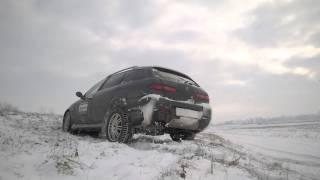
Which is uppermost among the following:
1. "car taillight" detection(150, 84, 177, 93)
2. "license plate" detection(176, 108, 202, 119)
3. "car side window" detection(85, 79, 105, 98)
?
"car side window" detection(85, 79, 105, 98)

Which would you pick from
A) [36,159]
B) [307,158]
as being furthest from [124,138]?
[307,158]

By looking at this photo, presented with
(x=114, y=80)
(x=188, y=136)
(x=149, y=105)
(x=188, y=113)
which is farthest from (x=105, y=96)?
(x=188, y=136)

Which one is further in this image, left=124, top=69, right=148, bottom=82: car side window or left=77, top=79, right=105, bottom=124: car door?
left=77, top=79, right=105, bottom=124: car door

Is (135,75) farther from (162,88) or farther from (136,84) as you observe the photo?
(162,88)

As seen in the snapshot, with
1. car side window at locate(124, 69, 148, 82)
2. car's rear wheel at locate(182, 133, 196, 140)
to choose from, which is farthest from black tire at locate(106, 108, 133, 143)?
car's rear wheel at locate(182, 133, 196, 140)

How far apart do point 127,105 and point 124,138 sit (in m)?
0.64

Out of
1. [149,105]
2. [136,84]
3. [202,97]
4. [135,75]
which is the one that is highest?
[135,75]

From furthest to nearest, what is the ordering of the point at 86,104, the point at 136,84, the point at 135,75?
the point at 86,104 → the point at 135,75 → the point at 136,84

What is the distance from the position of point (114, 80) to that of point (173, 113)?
2.05 m

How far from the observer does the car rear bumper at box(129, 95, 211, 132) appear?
18.1 ft

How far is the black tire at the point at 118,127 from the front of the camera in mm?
5845

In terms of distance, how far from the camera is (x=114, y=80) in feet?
23.4

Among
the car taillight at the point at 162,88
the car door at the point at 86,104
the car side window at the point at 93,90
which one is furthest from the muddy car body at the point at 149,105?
the car side window at the point at 93,90

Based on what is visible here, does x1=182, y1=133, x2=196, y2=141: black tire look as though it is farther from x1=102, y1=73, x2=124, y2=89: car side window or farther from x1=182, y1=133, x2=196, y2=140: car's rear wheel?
x1=102, y1=73, x2=124, y2=89: car side window
